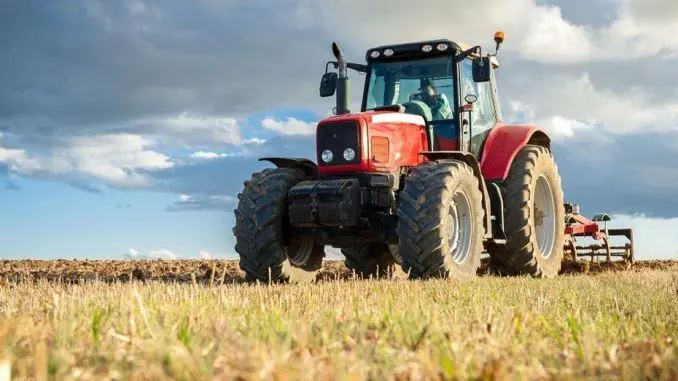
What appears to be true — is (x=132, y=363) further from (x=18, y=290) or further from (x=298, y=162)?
(x=298, y=162)

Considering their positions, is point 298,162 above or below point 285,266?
above

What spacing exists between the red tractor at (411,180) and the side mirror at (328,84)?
0.04ft

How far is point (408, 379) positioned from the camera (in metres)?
2.57

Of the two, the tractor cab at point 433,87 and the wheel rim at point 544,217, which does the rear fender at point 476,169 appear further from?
the wheel rim at point 544,217

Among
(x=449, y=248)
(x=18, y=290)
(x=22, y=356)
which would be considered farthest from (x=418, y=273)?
(x=22, y=356)

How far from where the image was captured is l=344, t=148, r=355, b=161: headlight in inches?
378

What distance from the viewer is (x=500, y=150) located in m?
10.8

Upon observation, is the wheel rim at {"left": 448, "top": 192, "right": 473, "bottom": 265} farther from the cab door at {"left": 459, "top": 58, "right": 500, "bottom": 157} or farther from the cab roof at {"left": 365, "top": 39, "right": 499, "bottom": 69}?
the cab roof at {"left": 365, "top": 39, "right": 499, "bottom": 69}

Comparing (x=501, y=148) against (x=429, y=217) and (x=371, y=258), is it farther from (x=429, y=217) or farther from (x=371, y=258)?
(x=429, y=217)

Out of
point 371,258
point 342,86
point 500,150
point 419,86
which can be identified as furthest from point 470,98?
point 371,258

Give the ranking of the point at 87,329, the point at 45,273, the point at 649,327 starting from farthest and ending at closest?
the point at 45,273 < the point at 649,327 < the point at 87,329

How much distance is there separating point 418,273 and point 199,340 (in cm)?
589

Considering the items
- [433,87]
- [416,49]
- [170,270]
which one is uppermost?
[416,49]

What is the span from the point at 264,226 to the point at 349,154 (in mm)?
1274
